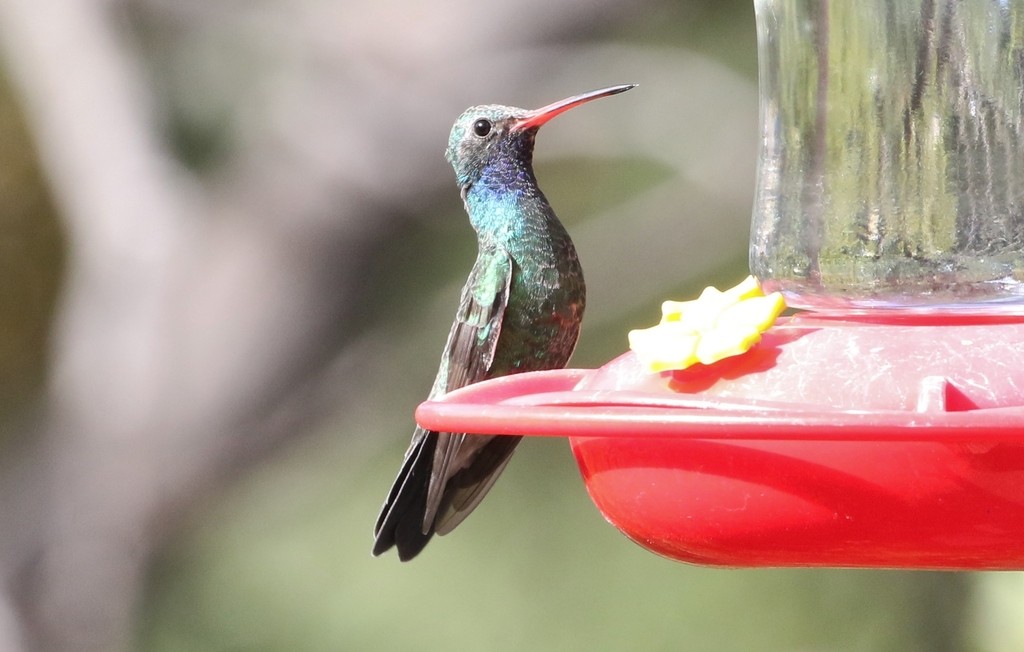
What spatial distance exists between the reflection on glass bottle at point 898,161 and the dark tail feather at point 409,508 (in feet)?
3.75

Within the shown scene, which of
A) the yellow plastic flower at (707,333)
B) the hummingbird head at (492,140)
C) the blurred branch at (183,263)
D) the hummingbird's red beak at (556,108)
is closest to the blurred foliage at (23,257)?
the blurred branch at (183,263)

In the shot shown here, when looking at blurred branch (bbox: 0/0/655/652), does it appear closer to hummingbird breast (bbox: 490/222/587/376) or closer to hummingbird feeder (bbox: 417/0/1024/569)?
hummingbird breast (bbox: 490/222/587/376)

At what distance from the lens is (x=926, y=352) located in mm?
1738

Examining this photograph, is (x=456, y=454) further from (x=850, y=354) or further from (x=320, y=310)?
(x=320, y=310)

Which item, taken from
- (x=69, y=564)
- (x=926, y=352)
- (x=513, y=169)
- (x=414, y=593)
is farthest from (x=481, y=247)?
(x=414, y=593)

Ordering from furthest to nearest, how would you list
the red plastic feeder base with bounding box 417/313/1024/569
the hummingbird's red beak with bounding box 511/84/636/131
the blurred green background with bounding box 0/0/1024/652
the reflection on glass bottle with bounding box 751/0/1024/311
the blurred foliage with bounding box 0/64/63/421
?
the blurred foliage with bounding box 0/64/63/421, the blurred green background with bounding box 0/0/1024/652, the hummingbird's red beak with bounding box 511/84/636/131, the reflection on glass bottle with bounding box 751/0/1024/311, the red plastic feeder base with bounding box 417/313/1024/569

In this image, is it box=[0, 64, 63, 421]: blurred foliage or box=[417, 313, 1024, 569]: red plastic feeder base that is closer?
box=[417, 313, 1024, 569]: red plastic feeder base

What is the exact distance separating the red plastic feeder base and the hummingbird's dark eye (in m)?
1.85

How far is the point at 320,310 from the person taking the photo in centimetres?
470

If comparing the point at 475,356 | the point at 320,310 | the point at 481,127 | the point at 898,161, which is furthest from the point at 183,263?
the point at 898,161

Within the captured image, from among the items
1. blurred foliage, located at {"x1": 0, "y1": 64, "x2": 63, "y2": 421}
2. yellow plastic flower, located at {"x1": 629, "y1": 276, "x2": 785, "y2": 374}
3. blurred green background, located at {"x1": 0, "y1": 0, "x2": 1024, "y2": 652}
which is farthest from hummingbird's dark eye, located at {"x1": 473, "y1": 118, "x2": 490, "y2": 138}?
blurred foliage, located at {"x1": 0, "y1": 64, "x2": 63, "y2": 421}

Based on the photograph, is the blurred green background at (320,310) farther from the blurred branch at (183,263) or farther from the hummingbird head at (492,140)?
the hummingbird head at (492,140)

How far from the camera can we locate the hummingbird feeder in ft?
5.36

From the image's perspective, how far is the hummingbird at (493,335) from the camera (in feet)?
10.5
